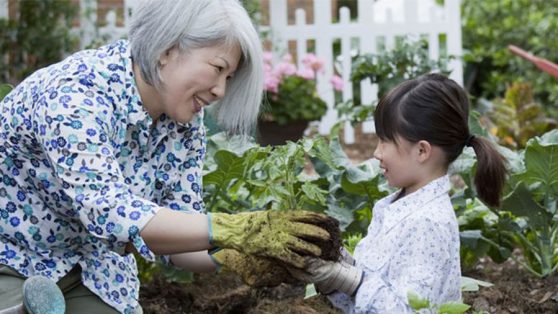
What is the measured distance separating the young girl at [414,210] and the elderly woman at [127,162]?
0.67ft

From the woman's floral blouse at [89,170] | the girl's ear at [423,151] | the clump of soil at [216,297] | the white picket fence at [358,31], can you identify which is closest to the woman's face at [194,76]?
the woman's floral blouse at [89,170]

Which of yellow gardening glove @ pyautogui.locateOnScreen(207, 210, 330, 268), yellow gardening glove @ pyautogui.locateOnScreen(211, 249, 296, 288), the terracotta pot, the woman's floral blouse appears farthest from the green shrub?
yellow gardening glove @ pyautogui.locateOnScreen(207, 210, 330, 268)

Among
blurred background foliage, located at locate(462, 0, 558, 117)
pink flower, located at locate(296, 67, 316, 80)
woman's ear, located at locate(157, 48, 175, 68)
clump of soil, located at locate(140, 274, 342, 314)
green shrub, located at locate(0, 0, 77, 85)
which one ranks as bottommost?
blurred background foliage, located at locate(462, 0, 558, 117)

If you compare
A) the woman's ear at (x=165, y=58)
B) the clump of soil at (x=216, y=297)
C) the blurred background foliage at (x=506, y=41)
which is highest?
the woman's ear at (x=165, y=58)

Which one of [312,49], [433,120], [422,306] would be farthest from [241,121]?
[312,49]

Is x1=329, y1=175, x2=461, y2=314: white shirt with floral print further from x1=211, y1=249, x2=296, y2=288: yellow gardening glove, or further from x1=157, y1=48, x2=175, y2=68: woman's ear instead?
x1=157, y1=48, x2=175, y2=68: woman's ear

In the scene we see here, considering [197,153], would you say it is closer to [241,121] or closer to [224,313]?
[241,121]

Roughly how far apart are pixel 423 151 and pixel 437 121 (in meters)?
0.08

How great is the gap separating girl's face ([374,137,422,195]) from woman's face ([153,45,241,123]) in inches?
16.6

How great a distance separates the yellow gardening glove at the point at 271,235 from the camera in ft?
7.27

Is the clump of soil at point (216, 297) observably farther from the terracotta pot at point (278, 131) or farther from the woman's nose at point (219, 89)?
the terracotta pot at point (278, 131)

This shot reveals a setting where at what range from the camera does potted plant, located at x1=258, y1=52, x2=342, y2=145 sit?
6996 millimetres

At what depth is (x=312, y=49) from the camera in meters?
9.14

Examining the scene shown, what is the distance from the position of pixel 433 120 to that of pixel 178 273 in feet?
4.94
